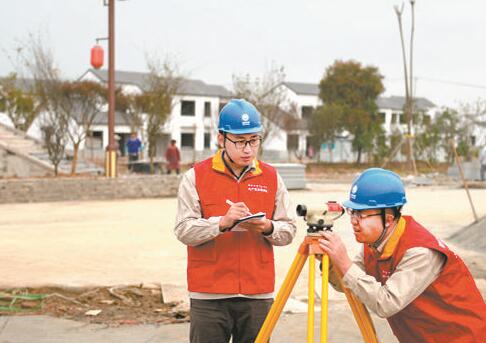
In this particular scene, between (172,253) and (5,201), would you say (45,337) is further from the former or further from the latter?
(5,201)

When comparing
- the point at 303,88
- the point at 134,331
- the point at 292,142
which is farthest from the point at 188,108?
the point at 134,331

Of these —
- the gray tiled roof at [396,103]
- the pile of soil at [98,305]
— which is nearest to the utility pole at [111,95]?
the pile of soil at [98,305]

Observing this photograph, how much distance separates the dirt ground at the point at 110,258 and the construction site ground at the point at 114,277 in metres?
0.01

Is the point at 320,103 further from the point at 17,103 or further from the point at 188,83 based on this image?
the point at 17,103

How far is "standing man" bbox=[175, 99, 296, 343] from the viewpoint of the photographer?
3.38 metres

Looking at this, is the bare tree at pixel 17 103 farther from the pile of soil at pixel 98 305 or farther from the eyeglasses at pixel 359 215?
the eyeglasses at pixel 359 215

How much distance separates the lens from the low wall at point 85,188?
16938 millimetres

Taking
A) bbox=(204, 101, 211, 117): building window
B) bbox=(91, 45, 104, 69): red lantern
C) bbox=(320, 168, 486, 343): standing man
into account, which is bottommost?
bbox=(320, 168, 486, 343): standing man

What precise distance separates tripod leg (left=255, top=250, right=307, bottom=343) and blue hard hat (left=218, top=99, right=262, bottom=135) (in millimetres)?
681

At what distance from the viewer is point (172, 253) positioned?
9141 millimetres

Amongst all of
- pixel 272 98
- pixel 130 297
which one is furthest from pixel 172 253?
pixel 272 98

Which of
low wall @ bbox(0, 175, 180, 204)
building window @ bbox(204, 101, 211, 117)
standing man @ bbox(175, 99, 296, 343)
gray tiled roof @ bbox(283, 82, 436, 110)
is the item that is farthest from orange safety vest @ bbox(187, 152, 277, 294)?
gray tiled roof @ bbox(283, 82, 436, 110)

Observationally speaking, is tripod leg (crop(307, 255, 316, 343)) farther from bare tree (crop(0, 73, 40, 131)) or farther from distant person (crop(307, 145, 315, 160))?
distant person (crop(307, 145, 315, 160))

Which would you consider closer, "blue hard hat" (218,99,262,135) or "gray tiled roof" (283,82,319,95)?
"blue hard hat" (218,99,262,135)
